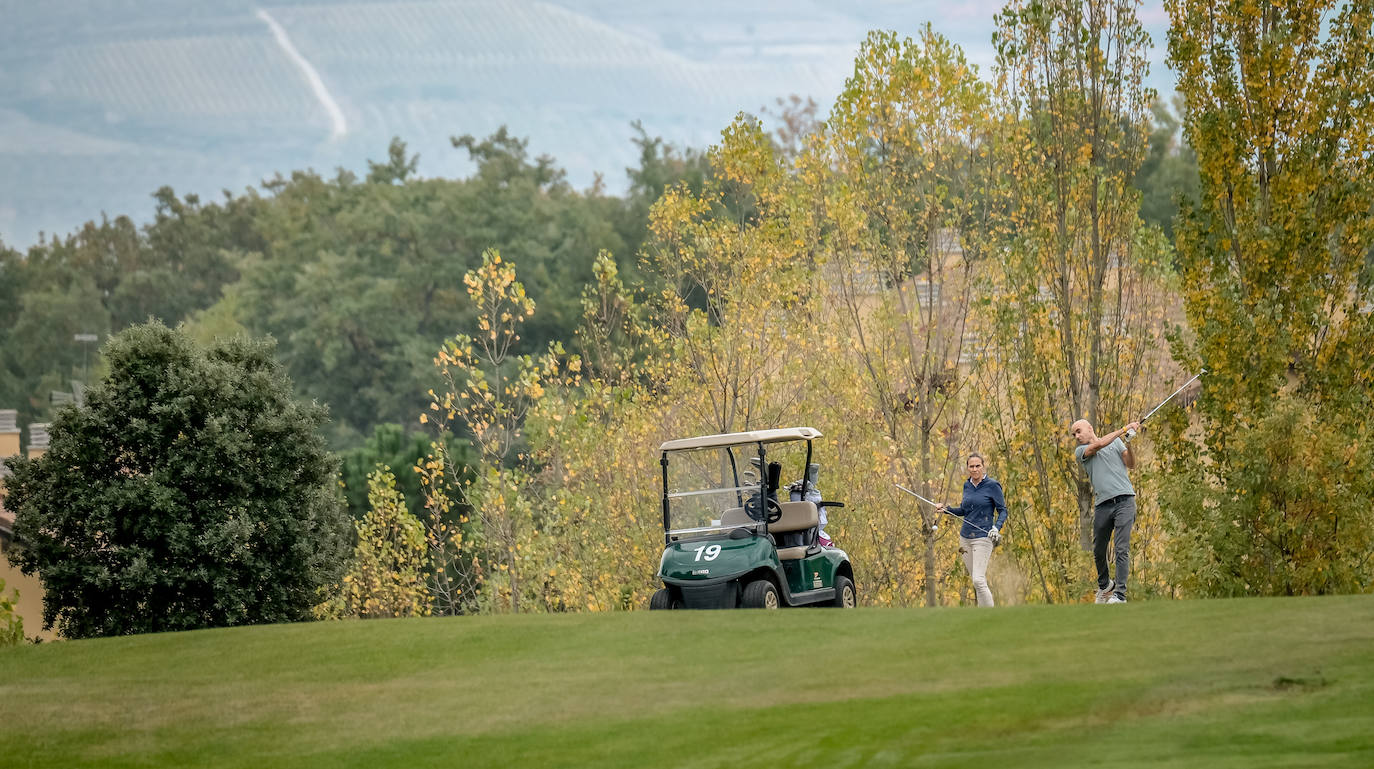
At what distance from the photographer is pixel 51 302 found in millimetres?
74562

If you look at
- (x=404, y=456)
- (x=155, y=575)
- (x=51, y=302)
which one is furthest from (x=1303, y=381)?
(x=51, y=302)

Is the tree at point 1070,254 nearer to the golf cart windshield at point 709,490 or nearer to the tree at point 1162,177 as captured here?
the golf cart windshield at point 709,490

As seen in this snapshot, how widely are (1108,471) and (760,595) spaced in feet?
11.8

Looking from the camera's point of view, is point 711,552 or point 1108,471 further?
point 711,552

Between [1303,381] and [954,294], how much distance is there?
9422 millimetres

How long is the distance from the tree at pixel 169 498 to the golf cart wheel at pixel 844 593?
6.75 meters

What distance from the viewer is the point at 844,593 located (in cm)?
1608

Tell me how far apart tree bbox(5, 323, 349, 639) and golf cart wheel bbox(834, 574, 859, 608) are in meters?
6.75

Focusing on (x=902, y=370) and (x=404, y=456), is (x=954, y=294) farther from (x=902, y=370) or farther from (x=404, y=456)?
(x=404, y=456)

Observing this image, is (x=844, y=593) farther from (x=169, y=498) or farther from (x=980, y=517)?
(x=169, y=498)

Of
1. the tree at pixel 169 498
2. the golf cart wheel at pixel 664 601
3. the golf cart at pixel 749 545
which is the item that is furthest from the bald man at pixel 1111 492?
the tree at pixel 169 498

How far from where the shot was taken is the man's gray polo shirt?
14.2 metres

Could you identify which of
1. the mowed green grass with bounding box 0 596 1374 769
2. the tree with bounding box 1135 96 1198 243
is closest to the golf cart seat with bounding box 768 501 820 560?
the mowed green grass with bounding box 0 596 1374 769

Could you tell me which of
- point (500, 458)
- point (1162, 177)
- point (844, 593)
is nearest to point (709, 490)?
point (844, 593)
